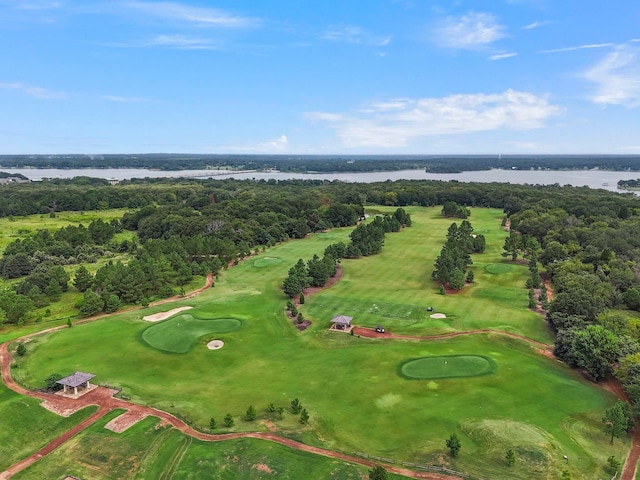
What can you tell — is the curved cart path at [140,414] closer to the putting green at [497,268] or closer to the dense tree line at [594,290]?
the dense tree line at [594,290]

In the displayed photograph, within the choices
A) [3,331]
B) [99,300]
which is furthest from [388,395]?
[3,331]

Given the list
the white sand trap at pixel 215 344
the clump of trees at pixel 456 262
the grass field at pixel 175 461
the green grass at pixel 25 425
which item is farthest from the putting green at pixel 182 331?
the clump of trees at pixel 456 262

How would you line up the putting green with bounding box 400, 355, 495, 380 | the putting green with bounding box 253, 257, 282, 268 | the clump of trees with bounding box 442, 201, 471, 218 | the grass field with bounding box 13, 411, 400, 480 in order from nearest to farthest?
the grass field with bounding box 13, 411, 400, 480
the putting green with bounding box 400, 355, 495, 380
the putting green with bounding box 253, 257, 282, 268
the clump of trees with bounding box 442, 201, 471, 218

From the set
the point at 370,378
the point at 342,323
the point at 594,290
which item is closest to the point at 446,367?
the point at 370,378

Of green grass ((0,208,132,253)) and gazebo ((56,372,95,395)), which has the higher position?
green grass ((0,208,132,253))

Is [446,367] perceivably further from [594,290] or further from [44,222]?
[44,222]

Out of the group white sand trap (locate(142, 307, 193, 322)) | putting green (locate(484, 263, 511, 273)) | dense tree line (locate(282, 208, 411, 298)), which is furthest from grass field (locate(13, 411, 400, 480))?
putting green (locate(484, 263, 511, 273))

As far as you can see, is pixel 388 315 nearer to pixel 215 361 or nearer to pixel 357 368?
pixel 357 368

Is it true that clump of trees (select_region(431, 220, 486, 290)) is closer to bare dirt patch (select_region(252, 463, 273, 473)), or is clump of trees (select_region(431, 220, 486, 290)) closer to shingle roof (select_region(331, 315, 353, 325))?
shingle roof (select_region(331, 315, 353, 325))
